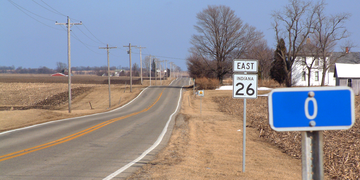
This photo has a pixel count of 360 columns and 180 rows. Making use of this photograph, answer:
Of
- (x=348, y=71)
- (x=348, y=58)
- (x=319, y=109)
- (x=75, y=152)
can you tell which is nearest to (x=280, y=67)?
(x=348, y=71)

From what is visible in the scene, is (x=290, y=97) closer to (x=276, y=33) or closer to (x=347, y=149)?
(x=347, y=149)

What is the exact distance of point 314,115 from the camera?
6.97 feet

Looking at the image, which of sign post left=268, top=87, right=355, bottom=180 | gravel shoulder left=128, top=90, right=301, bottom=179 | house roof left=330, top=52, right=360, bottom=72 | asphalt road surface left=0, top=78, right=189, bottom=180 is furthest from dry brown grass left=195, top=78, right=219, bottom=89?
sign post left=268, top=87, right=355, bottom=180

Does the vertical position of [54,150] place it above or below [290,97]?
below

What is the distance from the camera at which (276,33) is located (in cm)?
5141

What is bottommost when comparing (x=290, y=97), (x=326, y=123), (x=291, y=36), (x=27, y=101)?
(x=27, y=101)

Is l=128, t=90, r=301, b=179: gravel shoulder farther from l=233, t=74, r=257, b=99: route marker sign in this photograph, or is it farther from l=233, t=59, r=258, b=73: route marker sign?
l=233, t=59, r=258, b=73: route marker sign

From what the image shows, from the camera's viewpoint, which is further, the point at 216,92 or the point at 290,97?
the point at 216,92

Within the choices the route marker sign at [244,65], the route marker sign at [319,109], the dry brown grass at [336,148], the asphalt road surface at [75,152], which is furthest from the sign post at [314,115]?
the dry brown grass at [336,148]

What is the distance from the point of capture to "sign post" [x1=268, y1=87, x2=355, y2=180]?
2125mm

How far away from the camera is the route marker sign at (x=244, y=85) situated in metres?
7.26

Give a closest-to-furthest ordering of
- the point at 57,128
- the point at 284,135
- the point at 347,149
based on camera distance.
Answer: the point at 347,149, the point at 284,135, the point at 57,128

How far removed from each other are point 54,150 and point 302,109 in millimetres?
9587

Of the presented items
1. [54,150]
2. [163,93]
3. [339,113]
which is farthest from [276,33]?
[339,113]
